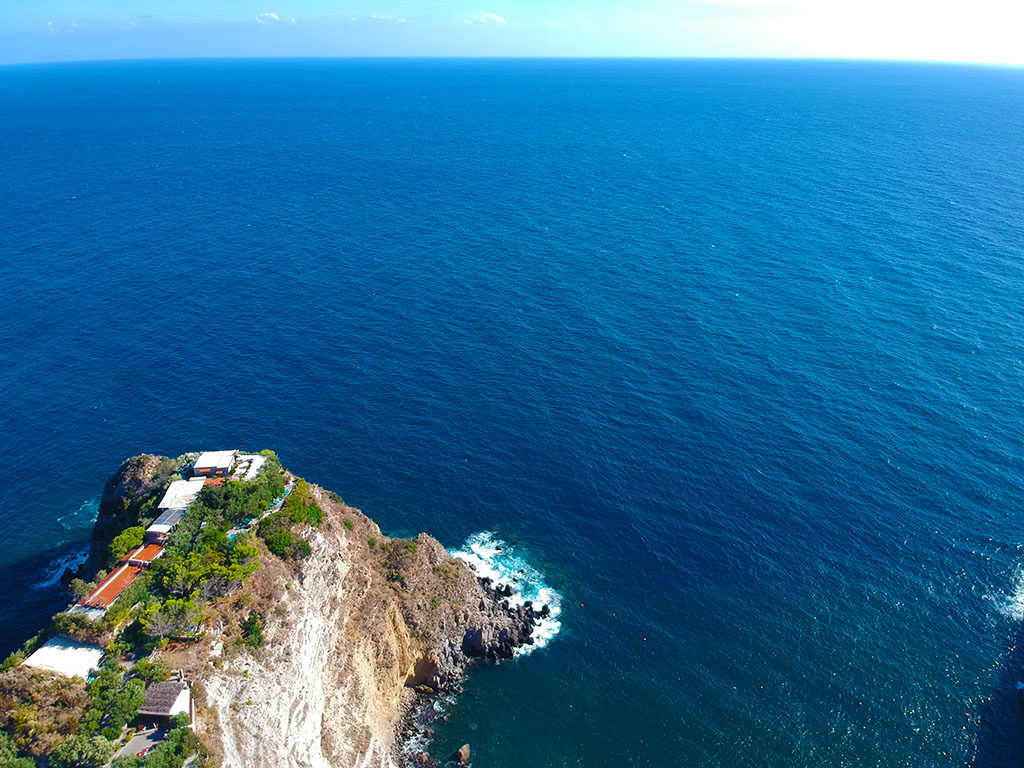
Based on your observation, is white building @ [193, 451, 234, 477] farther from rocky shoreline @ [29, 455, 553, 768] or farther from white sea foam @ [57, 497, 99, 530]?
white sea foam @ [57, 497, 99, 530]

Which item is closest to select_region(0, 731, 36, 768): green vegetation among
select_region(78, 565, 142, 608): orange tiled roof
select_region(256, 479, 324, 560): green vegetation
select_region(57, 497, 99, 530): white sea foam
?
select_region(78, 565, 142, 608): orange tiled roof

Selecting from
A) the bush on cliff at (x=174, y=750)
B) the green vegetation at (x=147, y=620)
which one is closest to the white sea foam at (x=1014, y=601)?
the green vegetation at (x=147, y=620)

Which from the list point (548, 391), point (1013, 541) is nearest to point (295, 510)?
point (548, 391)

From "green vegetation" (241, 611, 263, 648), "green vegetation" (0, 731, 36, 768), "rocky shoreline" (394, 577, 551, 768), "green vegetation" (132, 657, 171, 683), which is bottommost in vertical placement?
"rocky shoreline" (394, 577, 551, 768)

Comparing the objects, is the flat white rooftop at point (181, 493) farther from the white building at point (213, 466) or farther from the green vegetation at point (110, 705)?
the green vegetation at point (110, 705)

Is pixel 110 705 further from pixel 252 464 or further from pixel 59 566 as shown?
pixel 59 566

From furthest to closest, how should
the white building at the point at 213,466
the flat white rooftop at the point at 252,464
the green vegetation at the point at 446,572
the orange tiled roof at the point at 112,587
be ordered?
1. the green vegetation at the point at 446,572
2. the white building at the point at 213,466
3. the flat white rooftop at the point at 252,464
4. the orange tiled roof at the point at 112,587

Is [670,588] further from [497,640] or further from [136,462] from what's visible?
[136,462]
